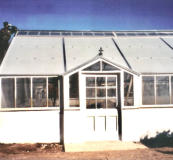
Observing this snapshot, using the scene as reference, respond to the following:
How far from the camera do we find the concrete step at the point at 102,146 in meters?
8.58

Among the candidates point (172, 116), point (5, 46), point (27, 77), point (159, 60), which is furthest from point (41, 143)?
point (5, 46)

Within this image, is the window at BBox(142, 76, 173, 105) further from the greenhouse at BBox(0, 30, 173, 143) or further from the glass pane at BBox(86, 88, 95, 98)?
the glass pane at BBox(86, 88, 95, 98)

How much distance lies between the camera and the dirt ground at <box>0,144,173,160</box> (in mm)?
7641

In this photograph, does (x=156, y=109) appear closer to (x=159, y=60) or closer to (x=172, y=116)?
(x=172, y=116)

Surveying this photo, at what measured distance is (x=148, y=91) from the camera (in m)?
10.3

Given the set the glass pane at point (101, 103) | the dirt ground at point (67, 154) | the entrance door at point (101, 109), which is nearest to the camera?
the dirt ground at point (67, 154)

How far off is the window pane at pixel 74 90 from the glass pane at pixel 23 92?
5.74 feet

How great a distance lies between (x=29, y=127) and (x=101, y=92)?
3301 millimetres

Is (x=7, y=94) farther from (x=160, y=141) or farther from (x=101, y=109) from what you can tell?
(x=160, y=141)

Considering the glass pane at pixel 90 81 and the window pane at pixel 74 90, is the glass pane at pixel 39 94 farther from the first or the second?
the glass pane at pixel 90 81

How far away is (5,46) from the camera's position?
22.5 meters

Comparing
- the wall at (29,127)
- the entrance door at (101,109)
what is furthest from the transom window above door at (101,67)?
the wall at (29,127)

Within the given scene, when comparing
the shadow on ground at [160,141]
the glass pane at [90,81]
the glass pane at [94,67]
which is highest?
the glass pane at [94,67]

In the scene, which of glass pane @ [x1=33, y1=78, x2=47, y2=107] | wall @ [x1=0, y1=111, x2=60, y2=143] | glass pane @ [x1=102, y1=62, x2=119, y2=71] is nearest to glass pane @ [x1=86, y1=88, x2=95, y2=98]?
glass pane @ [x1=102, y1=62, x2=119, y2=71]
